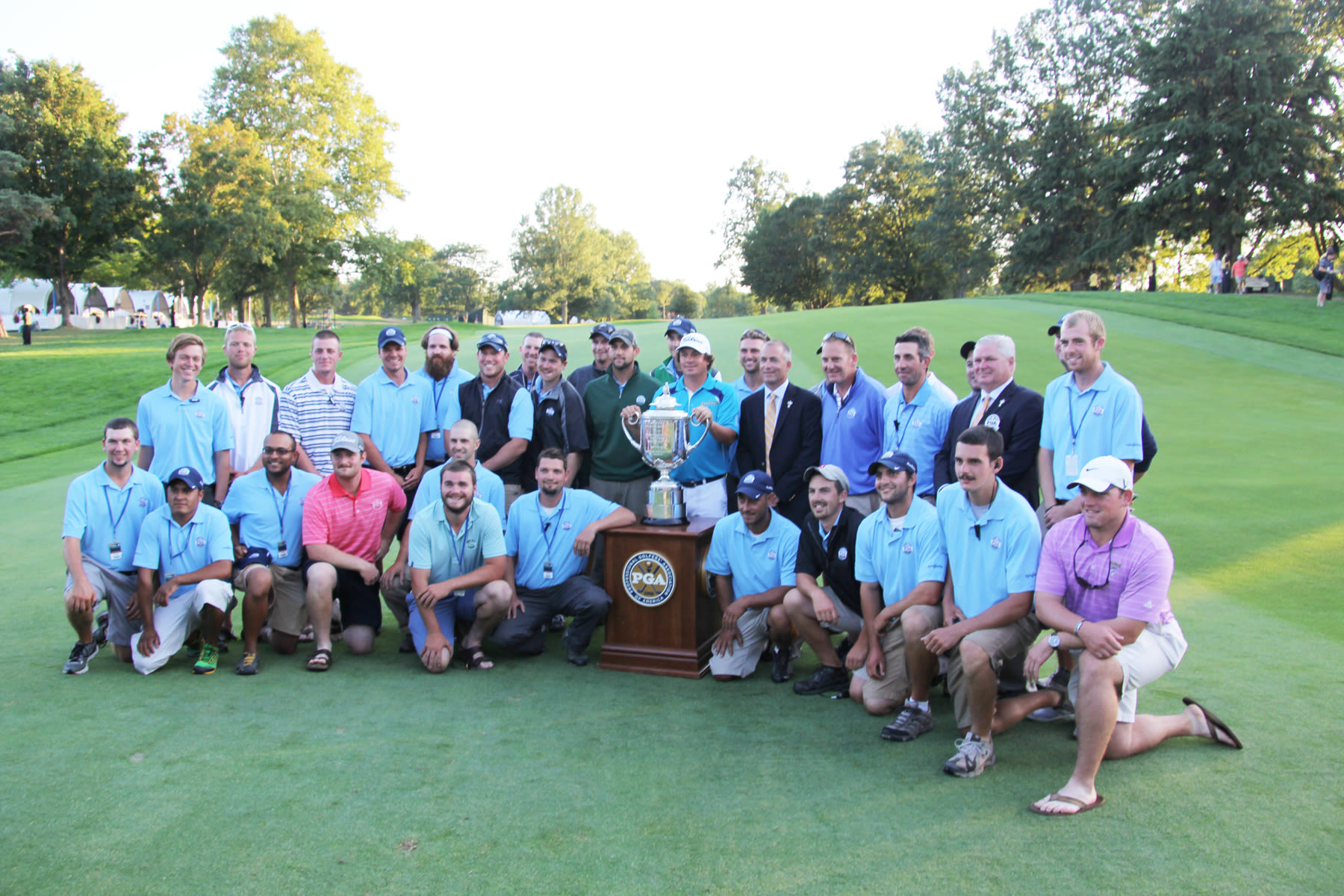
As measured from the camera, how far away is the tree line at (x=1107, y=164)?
33844 millimetres

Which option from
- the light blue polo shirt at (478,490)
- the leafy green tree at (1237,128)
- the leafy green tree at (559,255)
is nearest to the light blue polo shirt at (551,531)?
the light blue polo shirt at (478,490)

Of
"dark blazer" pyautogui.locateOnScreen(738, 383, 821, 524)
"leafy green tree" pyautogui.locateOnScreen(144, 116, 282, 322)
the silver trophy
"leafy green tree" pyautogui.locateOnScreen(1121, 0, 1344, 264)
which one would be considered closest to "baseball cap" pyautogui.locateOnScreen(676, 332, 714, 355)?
the silver trophy

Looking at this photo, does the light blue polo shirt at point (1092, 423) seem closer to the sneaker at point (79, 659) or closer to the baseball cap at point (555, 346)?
the baseball cap at point (555, 346)

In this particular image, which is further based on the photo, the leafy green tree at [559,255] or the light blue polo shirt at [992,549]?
the leafy green tree at [559,255]

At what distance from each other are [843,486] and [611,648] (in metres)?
1.72

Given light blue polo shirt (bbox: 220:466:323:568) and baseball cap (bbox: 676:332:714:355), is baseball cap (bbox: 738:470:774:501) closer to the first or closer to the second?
baseball cap (bbox: 676:332:714:355)

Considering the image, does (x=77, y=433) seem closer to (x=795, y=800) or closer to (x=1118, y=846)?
(x=795, y=800)

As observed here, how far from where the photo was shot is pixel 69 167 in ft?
121

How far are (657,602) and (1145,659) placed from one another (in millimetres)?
2659

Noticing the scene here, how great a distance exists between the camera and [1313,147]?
110 ft

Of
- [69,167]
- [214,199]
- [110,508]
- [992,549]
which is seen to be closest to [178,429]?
[110,508]

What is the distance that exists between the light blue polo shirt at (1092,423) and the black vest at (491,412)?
3.53m

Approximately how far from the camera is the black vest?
20.9 ft

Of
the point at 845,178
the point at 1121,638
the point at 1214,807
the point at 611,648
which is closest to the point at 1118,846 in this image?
the point at 1214,807
